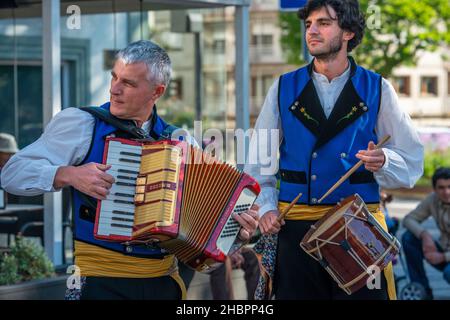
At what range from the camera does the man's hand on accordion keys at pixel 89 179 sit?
4.16 meters

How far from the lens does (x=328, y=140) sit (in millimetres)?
4887

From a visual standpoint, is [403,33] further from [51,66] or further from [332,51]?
[332,51]

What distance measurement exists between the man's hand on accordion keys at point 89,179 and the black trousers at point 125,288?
0.40 metres

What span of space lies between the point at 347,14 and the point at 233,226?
1190 mm

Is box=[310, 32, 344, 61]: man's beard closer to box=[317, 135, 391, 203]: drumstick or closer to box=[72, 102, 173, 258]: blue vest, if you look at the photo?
box=[317, 135, 391, 203]: drumstick

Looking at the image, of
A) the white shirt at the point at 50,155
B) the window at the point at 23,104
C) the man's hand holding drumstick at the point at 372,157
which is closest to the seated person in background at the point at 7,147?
the window at the point at 23,104

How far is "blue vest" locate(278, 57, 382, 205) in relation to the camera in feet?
16.0

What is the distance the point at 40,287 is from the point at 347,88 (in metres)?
3.28

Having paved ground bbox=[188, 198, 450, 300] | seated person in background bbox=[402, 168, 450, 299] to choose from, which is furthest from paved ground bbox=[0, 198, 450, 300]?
seated person in background bbox=[402, 168, 450, 299]

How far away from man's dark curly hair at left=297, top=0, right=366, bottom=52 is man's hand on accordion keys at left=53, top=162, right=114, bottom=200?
1375 millimetres

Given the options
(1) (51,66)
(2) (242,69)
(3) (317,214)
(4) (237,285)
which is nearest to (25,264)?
(1) (51,66)

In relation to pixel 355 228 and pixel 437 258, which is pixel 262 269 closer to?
pixel 355 228

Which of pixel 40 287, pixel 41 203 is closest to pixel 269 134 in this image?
pixel 40 287
